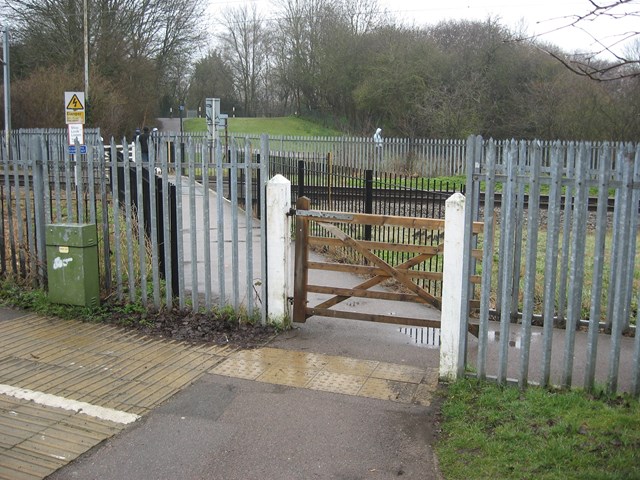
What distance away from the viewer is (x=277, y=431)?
194 inches

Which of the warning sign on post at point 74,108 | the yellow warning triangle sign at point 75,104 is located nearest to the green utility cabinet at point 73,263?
the warning sign on post at point 74,108

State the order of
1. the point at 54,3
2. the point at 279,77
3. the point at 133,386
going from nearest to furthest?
the point at 133,386 < the point at 54,3 < the point at 279,77

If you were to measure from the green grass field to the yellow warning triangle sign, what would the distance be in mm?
35476

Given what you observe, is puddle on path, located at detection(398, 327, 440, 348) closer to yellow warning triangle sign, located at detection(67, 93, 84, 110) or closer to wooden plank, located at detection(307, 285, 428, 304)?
wooden plank, located at detection(307, 285, 428, 304)

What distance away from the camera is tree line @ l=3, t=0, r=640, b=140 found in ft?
116

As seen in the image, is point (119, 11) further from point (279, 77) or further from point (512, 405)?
point (512, 405)

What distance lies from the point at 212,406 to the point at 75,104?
15455mm

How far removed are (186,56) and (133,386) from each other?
47.3 m

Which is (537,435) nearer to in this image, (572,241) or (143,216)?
(572,241)

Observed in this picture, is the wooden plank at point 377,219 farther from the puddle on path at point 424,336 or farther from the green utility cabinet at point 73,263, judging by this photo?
the green utility cabinet at point 73,263

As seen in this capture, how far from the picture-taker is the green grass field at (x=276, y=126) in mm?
55188

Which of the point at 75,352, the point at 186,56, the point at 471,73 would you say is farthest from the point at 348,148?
the point at 75,352

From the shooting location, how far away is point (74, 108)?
18516 mm

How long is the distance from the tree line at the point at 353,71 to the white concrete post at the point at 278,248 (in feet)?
84.2
